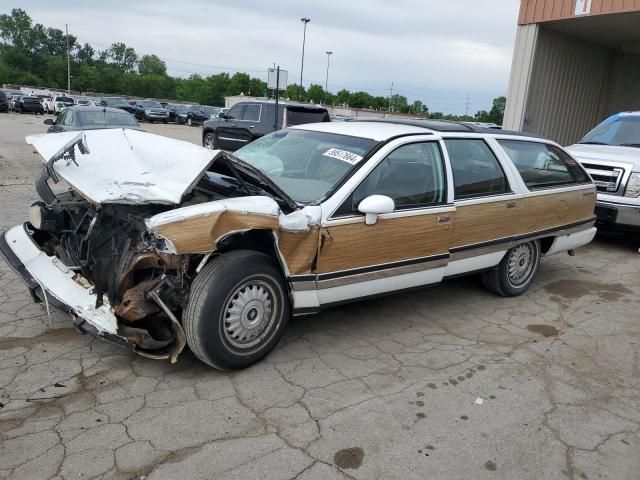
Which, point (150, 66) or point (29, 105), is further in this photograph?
point (150, 66)

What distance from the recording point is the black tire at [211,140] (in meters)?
16.6

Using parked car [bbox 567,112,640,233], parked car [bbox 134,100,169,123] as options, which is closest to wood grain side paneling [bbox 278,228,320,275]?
parked car [bbox 567,112,640,233]

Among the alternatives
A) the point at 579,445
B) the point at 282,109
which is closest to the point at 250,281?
the point at 579,445

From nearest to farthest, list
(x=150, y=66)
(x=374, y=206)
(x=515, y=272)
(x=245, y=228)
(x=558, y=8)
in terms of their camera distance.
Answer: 1. (x=245, y=228)
2. (x=374, y=206)
3. (x=515, y=272)
4. (x=558, y=8)
5. (x=150, y=66)

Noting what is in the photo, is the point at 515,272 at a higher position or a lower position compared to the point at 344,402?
higher

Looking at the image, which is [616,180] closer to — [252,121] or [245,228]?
[245,228]

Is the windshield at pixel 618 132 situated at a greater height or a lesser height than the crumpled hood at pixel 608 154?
greater

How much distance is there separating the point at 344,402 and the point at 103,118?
410 inches

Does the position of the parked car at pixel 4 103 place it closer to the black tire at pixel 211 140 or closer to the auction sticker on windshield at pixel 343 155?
the black tire at pixel 211 140

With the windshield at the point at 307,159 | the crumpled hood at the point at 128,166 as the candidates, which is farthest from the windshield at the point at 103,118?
the crumpled hood at the point at 128,166

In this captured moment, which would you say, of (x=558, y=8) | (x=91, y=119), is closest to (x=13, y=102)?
(x=91, y=119)

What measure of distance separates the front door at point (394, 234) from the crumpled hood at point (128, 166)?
99cm

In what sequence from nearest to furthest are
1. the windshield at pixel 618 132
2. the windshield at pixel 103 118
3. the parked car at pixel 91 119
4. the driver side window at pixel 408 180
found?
the driver side window at pixel 408 180 < the windshield at pixel 618 132 < the parked car at pixel 91 119 < the windshield at pixel 103 118

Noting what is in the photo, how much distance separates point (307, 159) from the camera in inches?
169
